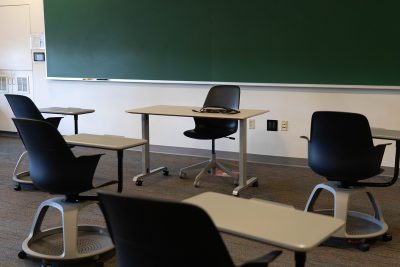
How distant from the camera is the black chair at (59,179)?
2.62 meters

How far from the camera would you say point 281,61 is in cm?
529

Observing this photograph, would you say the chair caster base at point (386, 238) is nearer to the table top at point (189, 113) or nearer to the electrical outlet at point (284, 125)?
the table top at point (189, 113)

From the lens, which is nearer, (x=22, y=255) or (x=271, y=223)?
(x=271, y=223)

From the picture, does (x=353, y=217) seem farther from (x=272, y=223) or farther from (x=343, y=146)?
(x=272, y=223)

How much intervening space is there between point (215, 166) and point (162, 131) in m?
1.48

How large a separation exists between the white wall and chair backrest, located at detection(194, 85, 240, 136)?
70cm

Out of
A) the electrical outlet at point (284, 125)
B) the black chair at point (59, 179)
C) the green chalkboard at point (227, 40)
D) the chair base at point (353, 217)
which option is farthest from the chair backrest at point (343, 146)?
the electrical outlet at point (284, 125)

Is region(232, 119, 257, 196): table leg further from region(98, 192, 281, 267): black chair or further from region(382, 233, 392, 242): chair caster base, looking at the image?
region(98, 192, 281, 267): black chair

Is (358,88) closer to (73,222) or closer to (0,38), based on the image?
(73,222)

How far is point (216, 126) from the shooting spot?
4.86m

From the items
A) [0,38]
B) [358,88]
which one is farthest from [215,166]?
[0,38]

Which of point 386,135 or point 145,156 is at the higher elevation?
point 386,135

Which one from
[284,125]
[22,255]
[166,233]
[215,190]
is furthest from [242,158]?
[166,233]

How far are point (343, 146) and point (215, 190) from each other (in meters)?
1.74
